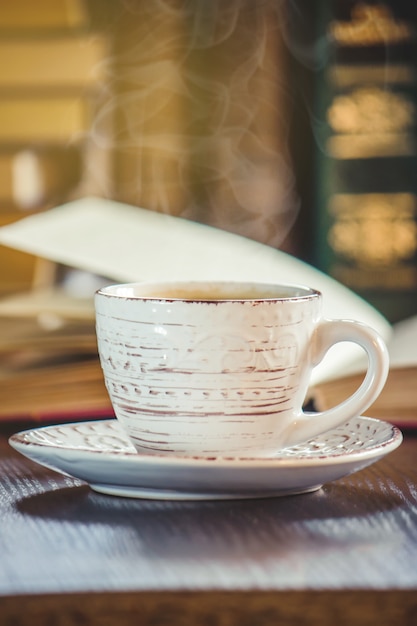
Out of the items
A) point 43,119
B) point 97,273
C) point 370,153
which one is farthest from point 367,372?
point 43,119

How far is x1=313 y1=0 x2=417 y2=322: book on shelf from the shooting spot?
6.45 ft

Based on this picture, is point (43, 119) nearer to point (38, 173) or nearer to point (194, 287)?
point (38, 173)

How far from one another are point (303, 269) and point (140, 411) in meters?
0.35

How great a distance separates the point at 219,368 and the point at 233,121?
2.06 metres

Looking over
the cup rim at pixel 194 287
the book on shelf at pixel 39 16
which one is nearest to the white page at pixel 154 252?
the cup rim at pixel 194 287

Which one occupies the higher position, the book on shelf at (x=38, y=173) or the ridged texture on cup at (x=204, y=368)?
the ridged texture on cup at (x=204, y=368)

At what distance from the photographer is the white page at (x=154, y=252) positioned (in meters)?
0.60

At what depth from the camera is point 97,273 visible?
58 cm

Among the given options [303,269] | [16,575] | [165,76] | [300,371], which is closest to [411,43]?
[165,76]

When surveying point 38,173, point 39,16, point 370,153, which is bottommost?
point 38,173

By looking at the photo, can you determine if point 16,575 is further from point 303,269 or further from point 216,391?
point 303,269

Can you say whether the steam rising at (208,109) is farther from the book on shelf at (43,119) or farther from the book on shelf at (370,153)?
the book on shelf at (370,153)

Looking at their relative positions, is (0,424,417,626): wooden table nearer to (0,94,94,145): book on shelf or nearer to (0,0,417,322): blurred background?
(0,0,417,322): blurred background

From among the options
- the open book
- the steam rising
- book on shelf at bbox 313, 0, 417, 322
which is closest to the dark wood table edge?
the open book
